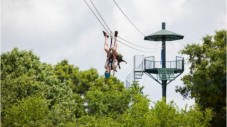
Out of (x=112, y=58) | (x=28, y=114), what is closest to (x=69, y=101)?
(x=28, y=114)

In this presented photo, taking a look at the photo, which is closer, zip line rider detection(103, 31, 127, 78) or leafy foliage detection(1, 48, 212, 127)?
zip line rider detection(103, 31, 127, 78)

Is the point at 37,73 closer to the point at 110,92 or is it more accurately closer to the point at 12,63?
the point at 12,63

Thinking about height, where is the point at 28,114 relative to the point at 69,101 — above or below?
below

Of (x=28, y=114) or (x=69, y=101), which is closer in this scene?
(x=28, y=114)

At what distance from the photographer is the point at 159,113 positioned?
4081 cm

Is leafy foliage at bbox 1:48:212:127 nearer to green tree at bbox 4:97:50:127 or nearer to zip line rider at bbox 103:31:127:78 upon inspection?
green tree at bbox 4:97:50:127


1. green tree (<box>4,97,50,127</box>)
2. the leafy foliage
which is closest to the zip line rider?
the leafy foliage

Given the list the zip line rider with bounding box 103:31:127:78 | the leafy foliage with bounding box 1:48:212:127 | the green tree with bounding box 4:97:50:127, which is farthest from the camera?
the green tree with bounding box 4:97:50:127

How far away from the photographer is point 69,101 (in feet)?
186

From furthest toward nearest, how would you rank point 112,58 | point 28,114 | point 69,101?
point 69,101 < point 28,114 < point 112,58

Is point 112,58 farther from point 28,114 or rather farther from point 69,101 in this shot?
point 69,101

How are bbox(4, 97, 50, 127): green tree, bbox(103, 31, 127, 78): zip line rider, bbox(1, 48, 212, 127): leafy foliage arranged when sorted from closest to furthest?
bbox(103, 31, 127, 78): zip line rider < bbox(1, 48, 212, 127): leafy foliage < bbox(4, 97, 50, 127): green tree

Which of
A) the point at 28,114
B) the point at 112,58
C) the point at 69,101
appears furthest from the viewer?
the point at 69,101

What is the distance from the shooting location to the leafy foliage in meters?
41.0
